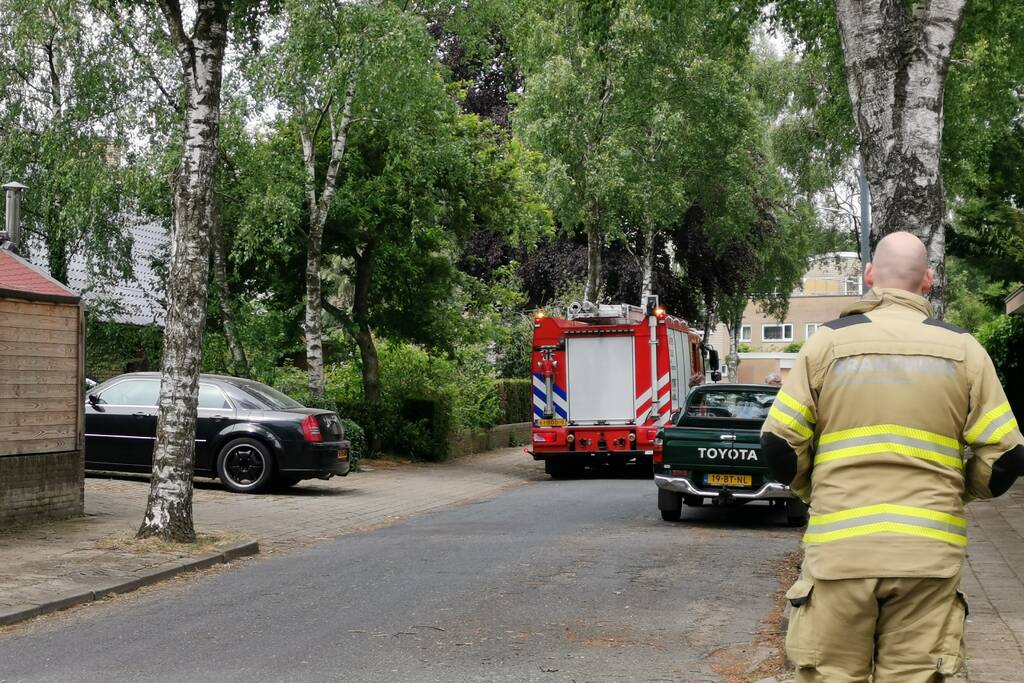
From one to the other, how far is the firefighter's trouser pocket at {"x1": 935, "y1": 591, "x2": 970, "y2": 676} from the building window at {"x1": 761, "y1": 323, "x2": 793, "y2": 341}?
283 feet

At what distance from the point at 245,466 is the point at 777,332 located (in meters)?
75.3

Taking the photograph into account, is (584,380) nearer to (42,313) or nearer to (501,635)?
(42,313)

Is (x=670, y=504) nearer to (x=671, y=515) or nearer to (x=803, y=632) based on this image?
(x=671, y=515)

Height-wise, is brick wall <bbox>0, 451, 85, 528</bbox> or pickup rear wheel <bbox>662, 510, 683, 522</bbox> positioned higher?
brick wall <bbox>0, 451, 85, 528</bbox>

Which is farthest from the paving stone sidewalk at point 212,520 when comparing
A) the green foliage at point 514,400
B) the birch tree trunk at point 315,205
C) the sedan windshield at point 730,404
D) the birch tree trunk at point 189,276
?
the green foliage at point 514,400

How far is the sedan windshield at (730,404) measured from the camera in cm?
1518

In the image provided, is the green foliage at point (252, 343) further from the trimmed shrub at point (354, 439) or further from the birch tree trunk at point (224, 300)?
the trimmed shrub at point (354, 439)

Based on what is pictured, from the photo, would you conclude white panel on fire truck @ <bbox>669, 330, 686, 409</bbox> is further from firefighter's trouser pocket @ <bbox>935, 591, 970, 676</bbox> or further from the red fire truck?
firefighter's trouser pocket @ <bbox>935, 591, 970, 676</bbox>

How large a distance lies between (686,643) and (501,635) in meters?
1.14

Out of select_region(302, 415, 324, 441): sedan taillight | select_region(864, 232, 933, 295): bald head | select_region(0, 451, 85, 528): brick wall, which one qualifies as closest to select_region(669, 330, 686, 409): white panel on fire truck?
select_region(302, 415, 324, 441): sedan taillight

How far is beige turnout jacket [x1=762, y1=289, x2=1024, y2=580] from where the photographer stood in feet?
12.4

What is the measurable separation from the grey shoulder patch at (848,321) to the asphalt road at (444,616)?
3274 mm

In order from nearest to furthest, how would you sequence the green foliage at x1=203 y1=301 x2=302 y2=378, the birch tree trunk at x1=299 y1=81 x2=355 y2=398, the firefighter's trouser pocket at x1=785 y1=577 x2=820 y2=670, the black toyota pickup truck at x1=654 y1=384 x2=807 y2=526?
the firefighter's trouser pocket at x1=785 y1=577 x2=820 y2=670 < the black toyota pickup truck at x1=654 y1=384 x2=807 y2=526 < the birch tree trunk at x1=299 y1=81 x2=355 y2=398 < the green foliage at x1=203 y1=301 x2=302 y2=378

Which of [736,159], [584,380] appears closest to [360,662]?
[584,380]
